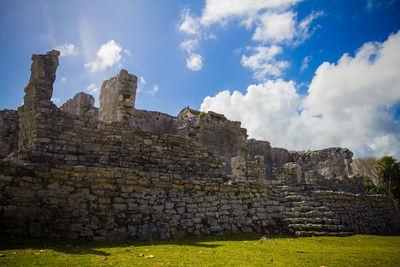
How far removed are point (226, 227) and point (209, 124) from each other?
48.2ft

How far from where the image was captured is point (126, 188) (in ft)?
26.6

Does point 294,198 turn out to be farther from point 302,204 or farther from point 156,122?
point 156,122

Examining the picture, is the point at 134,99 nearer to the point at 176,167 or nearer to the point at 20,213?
the point at 176,167

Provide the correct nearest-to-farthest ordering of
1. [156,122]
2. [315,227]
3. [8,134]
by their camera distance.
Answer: [315,227] → [8,134] → [156,122]

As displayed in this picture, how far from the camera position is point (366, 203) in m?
13.9

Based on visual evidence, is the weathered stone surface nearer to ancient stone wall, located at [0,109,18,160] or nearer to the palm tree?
ancient stone wall, located at [0,109,18,160]

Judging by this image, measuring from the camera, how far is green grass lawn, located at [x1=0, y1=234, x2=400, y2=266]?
4.93 metres

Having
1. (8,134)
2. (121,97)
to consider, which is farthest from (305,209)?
(8,134)

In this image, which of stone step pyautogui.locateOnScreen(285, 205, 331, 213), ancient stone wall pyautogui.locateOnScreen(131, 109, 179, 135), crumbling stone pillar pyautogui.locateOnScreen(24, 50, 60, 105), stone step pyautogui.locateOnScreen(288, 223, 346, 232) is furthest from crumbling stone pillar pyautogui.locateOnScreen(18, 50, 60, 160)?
ancient stone wall pyautogui.locateOnScreen(131, 109, 179, 135)

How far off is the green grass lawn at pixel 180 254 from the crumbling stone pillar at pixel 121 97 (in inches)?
266

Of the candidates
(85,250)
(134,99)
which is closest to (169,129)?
(134,99)

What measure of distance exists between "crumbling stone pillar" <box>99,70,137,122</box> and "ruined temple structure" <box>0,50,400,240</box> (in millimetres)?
49

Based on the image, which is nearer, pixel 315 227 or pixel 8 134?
pixel 315 227

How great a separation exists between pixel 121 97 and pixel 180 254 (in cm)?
856
